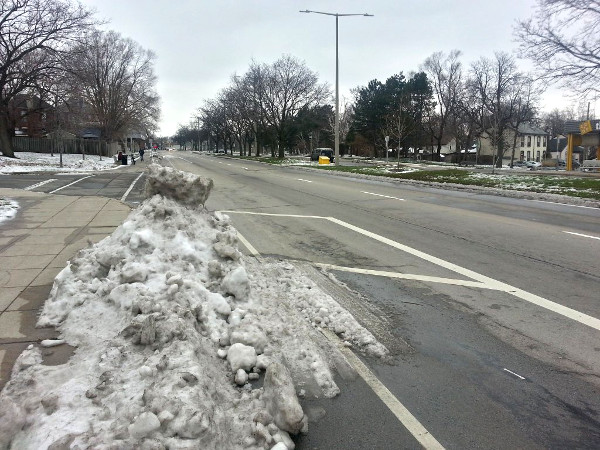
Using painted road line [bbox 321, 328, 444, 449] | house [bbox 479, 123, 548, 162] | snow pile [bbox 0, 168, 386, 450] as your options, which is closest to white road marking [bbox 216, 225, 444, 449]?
painted road line [bbox 321, 328, 444, 449]

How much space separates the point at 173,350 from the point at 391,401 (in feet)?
5.30

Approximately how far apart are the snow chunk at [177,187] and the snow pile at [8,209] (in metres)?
5.56

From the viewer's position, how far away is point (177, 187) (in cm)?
652

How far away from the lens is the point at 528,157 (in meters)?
100

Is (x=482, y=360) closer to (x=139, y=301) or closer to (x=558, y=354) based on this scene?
(x=558, y=354)

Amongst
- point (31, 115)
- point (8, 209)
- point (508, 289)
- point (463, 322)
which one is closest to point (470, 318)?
point (463, 322)

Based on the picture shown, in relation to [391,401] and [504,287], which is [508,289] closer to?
[504,287]

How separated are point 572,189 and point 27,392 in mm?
19756

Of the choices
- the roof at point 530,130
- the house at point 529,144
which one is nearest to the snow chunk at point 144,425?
the house at point 529,144

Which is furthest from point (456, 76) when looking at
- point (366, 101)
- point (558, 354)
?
point (558, 354)

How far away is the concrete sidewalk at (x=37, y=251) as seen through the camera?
3941 mm

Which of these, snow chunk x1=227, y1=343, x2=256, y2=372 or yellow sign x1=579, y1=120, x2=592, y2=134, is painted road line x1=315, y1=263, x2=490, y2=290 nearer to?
snow chunk x1=227, y1=343, x2=256, y2=372

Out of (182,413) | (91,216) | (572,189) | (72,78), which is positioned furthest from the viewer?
(72,78)

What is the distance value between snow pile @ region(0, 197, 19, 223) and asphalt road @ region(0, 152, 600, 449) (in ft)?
18.2
